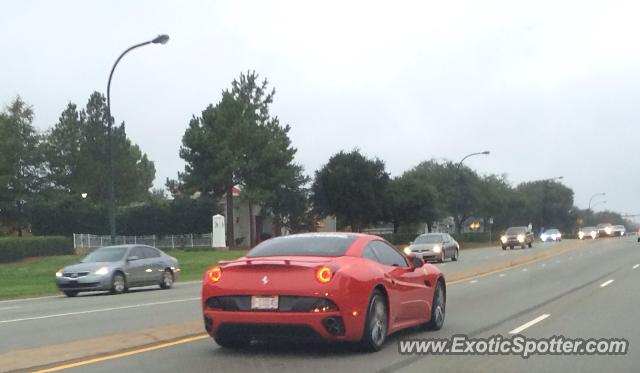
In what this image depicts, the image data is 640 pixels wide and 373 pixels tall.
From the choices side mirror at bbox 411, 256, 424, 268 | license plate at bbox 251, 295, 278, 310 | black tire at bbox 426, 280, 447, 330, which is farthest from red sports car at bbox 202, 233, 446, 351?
black tire at bbox 426, 280, 447, 330

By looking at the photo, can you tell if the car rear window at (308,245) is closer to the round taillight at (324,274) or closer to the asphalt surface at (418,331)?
the round taillight at (324,274)

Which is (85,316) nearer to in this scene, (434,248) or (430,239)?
(434,248)

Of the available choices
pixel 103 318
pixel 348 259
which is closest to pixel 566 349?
pixel 348 259

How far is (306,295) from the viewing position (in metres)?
9.74

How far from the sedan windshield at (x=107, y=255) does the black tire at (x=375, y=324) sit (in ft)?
52.8

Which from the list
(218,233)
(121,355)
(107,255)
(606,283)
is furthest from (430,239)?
(121,355)

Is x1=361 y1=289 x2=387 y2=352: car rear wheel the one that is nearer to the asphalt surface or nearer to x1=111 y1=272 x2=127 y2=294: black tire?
the asphalt surface

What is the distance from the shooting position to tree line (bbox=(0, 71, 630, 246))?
2601 inches

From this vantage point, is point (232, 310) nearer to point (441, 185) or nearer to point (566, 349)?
point (566, 349)

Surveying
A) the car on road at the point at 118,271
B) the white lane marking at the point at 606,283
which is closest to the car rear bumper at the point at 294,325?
the white lane marking at the point at 606,283

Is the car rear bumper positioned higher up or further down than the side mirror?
further down

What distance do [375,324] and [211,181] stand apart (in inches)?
2194

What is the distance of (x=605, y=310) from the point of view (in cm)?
1573

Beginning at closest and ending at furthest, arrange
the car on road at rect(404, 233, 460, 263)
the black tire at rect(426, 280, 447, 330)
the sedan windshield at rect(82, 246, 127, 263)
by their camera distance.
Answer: the black tire at rect(426, 280, 447, 330) < the sedan windshield at rect(82, 246, 127, 263) < the car on road at rect(404, 233, 460, 263)
